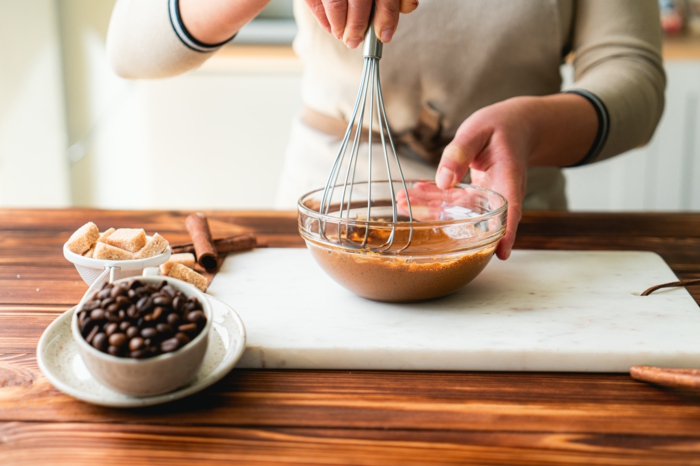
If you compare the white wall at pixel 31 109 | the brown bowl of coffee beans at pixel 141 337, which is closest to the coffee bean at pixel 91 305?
the brown bowl of coffee beans at pixel 141 337

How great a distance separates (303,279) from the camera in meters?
0.83

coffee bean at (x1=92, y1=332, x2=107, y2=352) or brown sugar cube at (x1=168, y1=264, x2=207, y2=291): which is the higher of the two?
coffee bean at (x1=92, y1=332, x2=107, y2=352)

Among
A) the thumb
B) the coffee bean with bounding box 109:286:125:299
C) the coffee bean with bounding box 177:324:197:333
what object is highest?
the thumb

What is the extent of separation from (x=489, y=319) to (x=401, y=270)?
0.38 ft

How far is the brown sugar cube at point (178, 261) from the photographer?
79 centimetres

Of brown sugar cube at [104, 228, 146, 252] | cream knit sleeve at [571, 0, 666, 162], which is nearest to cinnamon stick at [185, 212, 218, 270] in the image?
brown sugar cube at [104, 228, 146, 252]

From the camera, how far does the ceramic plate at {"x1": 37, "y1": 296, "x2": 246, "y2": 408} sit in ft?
1.71

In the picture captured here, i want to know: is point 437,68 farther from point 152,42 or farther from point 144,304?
point 144,304

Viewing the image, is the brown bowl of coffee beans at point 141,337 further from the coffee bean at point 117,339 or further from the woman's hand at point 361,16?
the woman's hand at point 361,16

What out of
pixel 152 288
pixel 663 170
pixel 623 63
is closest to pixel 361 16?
pixel 152 288

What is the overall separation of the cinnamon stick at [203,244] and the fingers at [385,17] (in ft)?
1.28

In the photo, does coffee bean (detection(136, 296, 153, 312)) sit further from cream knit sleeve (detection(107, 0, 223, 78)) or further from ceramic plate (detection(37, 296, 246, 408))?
cream knit sleeve (detection(107, 0, 223, 78))

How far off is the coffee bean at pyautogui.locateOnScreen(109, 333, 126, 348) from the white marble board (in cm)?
14

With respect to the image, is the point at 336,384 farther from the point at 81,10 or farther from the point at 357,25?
the point at 81,10
